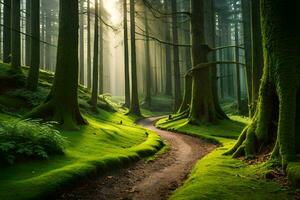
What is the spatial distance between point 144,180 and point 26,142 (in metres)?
3.62

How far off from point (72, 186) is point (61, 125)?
22.4 ft

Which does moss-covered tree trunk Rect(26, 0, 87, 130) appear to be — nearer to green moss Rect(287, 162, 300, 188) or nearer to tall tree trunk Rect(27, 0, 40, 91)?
tall tree trunk Rect(27, 0, 40, 91)

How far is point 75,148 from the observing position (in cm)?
1186

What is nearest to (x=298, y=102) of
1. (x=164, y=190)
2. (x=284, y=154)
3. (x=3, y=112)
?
(x=284, y=154)

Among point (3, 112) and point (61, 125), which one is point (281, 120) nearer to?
point (61, 125)

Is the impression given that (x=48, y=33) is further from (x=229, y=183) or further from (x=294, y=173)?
(x=294, y=173)

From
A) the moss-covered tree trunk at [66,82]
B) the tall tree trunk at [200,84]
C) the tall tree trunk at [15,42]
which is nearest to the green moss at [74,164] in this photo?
the moss-covered tree trunk at [66,82]

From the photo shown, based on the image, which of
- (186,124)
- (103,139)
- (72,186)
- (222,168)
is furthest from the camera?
(186,124)

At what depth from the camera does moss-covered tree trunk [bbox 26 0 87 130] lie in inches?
597

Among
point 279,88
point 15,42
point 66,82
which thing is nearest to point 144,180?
point 279,88

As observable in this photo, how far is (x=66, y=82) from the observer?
1593 cm

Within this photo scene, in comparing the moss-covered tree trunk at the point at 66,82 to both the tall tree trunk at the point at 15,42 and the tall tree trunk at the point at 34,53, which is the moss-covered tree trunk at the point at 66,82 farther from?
the tall tree trunk at the point at 15,42

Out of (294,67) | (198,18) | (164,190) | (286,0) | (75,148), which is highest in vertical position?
(198,18)

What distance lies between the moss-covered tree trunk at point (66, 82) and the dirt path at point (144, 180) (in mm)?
4731
